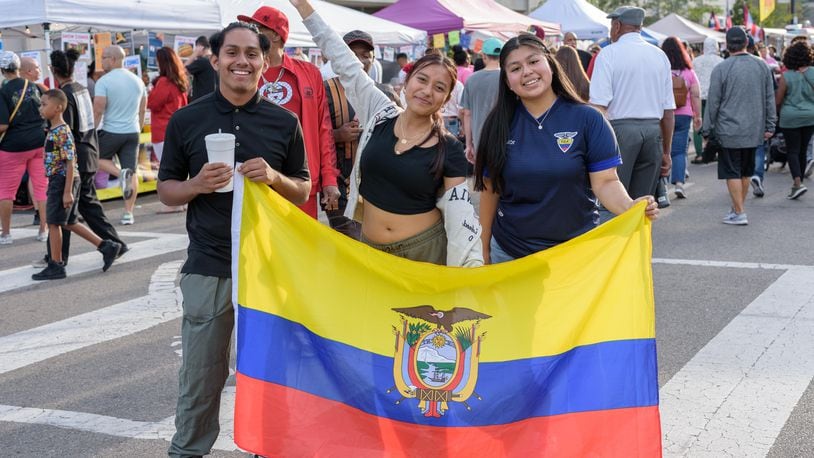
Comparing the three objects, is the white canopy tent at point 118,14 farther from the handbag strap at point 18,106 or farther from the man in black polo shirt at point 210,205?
the man in black polo shirt at point 210,205

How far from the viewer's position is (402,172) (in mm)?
4355

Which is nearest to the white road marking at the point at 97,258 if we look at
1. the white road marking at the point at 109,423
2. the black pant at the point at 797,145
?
the white road marking at the point at 109,423

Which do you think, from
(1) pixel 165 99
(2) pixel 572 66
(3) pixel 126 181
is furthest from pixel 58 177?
(2) pixel 572 66

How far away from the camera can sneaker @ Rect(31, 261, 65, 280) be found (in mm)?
9070

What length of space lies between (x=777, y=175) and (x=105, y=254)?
10.5m

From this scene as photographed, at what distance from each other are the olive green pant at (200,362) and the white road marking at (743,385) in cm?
214

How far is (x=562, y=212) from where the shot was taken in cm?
443

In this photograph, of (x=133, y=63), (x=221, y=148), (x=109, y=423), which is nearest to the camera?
(x=221, y=148)

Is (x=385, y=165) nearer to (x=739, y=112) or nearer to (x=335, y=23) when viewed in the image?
(x=739, y=112)

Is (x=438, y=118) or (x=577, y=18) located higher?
(x=577, y=18)

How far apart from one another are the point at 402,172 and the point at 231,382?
7.59 feet

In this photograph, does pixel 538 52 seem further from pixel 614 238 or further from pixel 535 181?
pixel 614 238

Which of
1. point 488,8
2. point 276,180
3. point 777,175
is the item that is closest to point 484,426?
point 276,180

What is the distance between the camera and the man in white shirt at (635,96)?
8.74m
